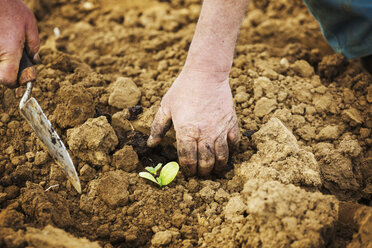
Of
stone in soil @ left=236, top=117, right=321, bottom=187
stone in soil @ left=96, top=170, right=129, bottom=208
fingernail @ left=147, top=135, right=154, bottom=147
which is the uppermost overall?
fingernail @ left=147, top=135, right=154, bottom=147

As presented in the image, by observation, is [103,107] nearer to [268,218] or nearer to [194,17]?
[268,218]

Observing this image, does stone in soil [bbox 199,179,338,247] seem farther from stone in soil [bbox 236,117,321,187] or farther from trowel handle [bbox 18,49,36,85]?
trowel handle [bbox 18,49,36,85]

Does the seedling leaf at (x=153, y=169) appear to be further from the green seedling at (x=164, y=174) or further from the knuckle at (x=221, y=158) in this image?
the knuckle at (x=221, y=158)

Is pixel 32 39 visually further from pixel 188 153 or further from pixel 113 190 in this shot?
pixel 188 153

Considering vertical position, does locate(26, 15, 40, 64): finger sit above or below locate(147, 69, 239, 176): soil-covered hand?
above

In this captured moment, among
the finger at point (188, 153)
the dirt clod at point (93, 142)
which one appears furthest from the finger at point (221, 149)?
the dirt clod at point (93, 142)

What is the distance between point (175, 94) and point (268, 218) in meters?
0.81

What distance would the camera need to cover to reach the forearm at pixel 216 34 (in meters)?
1.65

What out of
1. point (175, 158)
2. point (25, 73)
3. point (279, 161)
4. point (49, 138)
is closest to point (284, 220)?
point (279, 161)

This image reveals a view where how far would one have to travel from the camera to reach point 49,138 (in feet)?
5.65

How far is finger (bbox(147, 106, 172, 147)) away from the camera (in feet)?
5.92

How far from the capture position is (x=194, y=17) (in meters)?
3.41

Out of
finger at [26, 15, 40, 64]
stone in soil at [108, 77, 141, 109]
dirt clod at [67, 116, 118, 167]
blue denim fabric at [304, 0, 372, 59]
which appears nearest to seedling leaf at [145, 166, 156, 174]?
dirt clod at [67, 116, 118, 167]

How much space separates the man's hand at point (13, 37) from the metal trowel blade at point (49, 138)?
0.63 feet
